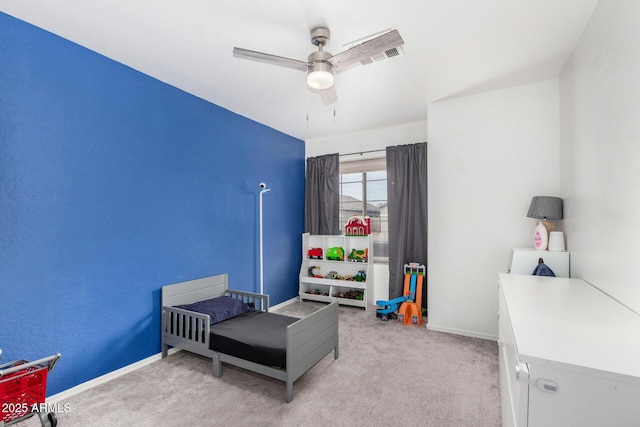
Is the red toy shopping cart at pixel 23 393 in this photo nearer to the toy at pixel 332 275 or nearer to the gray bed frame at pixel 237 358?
the gray bed frame at pixel 237 358

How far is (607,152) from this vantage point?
1799mm

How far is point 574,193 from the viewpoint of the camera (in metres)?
2.47

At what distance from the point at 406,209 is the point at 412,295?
3.80 ft

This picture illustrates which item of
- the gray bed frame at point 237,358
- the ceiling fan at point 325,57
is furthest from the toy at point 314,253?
the ceiling fan at point 325,57

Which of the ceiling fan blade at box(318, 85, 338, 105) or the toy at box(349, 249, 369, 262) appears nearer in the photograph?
the ceiling fan blade at box(318, 85, 338, 105)

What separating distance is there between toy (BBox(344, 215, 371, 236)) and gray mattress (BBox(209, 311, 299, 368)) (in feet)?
6.45

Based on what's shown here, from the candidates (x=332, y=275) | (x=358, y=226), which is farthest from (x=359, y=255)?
(x=332, y=275)

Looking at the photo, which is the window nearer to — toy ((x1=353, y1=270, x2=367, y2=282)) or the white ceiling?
toy ((x1=353, y1=270, x2=367, y2=282))

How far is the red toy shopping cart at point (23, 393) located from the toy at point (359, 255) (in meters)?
3.50

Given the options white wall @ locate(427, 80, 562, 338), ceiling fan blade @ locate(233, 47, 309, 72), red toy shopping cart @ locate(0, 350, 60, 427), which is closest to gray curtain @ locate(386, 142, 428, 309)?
white wall @ locate(427, 80, 562, 338)

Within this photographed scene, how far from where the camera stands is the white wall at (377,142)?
429 centimetres

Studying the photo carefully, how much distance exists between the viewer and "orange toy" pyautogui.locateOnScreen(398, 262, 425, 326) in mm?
3719

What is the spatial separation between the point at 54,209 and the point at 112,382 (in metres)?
1.44

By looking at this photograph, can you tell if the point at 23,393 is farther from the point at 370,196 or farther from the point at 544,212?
the point at 370,196
